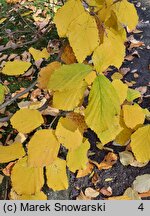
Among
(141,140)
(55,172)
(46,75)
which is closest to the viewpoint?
(46,75)

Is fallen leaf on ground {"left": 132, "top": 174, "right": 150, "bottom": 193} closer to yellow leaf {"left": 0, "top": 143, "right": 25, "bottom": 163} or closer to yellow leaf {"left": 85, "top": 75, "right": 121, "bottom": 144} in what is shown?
yellow leaf {"left": 0, "top": 143, "right": 25, "bottom": 163}

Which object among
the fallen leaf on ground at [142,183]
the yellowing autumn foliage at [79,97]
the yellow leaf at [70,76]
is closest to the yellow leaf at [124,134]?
the yellowing autumn foliage at [79,97]

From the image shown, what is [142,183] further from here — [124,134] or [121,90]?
[121,90]

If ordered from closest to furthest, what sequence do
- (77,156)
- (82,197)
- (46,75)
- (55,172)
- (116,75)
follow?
(46,75)
(55,172)
(77,156)
(82,197)
(116,75)

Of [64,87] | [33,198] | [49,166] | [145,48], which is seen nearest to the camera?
[64,87]

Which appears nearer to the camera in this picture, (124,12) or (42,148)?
(124,12)

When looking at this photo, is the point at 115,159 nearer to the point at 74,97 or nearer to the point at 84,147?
the point at 84,147

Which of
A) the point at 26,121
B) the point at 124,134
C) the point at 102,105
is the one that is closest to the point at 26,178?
the point at 26,121

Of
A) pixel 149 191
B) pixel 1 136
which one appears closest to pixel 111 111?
pixel 149 191
